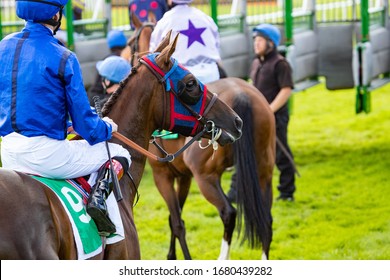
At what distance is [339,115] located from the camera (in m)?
12.9

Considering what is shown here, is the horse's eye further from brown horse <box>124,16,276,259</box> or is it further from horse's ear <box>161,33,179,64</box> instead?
brown horse <box>124,16,276,259</box>

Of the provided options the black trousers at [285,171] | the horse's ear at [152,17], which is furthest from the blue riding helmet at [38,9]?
the black trousers at [285,171]

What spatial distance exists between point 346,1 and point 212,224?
19.3 ft

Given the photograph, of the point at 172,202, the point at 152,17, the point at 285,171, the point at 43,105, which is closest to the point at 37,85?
the point at 43,105

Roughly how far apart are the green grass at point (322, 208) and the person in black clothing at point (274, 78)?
0.35 meters

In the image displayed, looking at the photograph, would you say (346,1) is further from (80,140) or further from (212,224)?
(80,140)

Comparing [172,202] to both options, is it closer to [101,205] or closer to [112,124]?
[112,124]

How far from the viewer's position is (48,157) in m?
3.59

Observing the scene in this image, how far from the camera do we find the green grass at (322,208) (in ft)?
21.9

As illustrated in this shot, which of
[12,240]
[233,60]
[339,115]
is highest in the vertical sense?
[12,240]

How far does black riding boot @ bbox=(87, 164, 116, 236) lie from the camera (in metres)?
3.61
